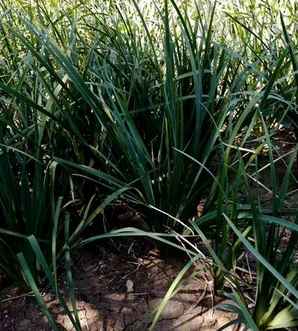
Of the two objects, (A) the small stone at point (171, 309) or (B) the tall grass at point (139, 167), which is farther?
(A) the small stone at point (171, 309)

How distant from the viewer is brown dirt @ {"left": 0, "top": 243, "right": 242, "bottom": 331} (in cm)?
118

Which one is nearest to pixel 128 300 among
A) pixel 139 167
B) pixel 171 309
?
pixel 171 309

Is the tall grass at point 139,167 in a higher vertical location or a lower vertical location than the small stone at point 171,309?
higher

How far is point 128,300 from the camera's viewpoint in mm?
1248

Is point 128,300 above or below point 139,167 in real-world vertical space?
below

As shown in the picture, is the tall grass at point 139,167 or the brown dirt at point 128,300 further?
the brown dirt at point 128,300

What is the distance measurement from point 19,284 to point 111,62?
76cm

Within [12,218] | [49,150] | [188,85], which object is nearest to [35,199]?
[12,218]

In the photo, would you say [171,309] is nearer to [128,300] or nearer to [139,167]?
[128,300]

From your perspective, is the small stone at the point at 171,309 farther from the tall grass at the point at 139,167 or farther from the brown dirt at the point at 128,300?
the tall grass at the point at 139,167

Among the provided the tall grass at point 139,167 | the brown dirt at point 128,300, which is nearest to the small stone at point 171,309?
the brown dirt at point 128,300

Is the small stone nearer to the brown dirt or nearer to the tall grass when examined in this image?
the brown dirt

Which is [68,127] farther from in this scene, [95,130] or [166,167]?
[166,167]

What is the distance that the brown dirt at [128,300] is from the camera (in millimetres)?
1183
